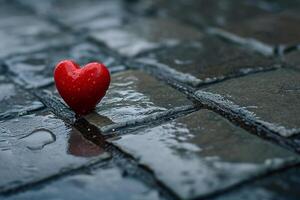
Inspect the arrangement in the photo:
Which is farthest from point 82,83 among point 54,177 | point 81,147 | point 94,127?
point 54,177

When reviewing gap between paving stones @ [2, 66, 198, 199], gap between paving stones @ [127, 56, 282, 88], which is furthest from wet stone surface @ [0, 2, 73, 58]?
gap between paving stones @ [2, 66, 198, 199]

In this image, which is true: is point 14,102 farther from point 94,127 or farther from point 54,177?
point 54,177

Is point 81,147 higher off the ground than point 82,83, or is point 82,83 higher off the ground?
point 82,83

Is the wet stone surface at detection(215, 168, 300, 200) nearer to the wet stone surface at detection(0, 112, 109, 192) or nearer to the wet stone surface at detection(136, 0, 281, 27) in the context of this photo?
the wet stone surface at detection(0, 112, 109, 192)

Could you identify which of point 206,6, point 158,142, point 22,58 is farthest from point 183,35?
point 158,142

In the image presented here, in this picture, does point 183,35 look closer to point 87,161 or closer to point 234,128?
point 234,128

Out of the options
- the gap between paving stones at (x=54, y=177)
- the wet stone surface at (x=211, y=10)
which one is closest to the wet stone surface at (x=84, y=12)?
the wet stone surface at (x=211, y=10)

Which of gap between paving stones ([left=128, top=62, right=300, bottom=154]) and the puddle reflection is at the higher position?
gap between paving stones ([left=128, top=62, right=300, bottom=154])
